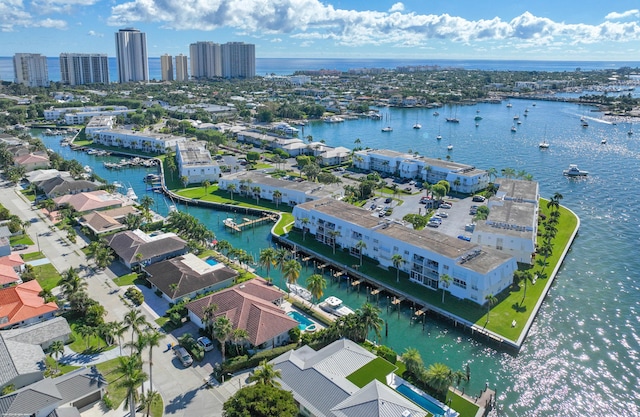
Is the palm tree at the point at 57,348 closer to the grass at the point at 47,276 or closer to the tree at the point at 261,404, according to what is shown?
the grass at the point at 47,276

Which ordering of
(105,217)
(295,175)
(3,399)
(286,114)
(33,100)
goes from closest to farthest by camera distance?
(3,399), (105,217), (295,175), (286,114), (33,100)

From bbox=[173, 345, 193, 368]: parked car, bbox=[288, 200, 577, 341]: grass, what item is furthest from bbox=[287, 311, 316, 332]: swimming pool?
bbox=[288, 200, 577, 341]: grass

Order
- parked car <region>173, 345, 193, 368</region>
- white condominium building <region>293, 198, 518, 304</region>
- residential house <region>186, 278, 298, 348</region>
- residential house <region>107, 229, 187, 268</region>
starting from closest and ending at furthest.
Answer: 1. parked car <region>173, 345, 193, 368</region>
2. residential house <region>186, 278, 298, 348</region>
3. white condominium building <region>293, 198, 518, 304</region>
4. residential house <region>107, 229, 187, 268</region>

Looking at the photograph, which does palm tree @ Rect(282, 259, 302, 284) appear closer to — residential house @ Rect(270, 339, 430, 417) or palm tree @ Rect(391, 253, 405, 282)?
residential house @ Rect(270, 339, 430, 417)

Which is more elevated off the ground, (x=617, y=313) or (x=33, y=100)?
(x=33, y=100)

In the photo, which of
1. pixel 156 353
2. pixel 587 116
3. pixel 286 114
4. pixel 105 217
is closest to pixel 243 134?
pixel 286 114

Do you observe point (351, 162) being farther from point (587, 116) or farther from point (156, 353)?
point (587, 116)
